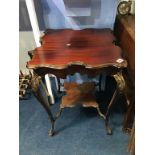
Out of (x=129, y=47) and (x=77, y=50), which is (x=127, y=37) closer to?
(x=129, y=47)

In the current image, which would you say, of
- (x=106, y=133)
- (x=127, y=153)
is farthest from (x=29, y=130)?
(x=127, y=153)

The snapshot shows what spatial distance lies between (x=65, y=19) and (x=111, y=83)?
74cm

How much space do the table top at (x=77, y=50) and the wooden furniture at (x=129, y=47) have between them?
0.35ft

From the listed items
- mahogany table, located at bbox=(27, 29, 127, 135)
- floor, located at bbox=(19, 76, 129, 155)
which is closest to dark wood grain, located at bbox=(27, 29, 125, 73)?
mahogany table, located at bbox=(27, 29, 127, 135)

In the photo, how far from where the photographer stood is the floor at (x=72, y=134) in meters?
1.53

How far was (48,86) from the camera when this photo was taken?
1913 millimetres

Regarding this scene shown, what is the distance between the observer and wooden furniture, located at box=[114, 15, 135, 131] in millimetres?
1454

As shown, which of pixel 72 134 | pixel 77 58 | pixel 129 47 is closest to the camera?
pixel 77 58

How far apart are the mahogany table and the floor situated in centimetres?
30

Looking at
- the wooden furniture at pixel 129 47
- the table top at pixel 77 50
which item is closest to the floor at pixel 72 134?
the wooden furniture at pixel 129 47

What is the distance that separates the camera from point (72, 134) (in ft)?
5.43

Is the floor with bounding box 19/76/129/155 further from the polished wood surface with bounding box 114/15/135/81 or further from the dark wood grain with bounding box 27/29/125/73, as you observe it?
the dark wood grain with bounding box 27/29/125/73

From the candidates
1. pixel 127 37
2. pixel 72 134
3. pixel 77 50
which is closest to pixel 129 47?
pixel 127 37

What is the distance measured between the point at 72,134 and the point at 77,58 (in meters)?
0.63
